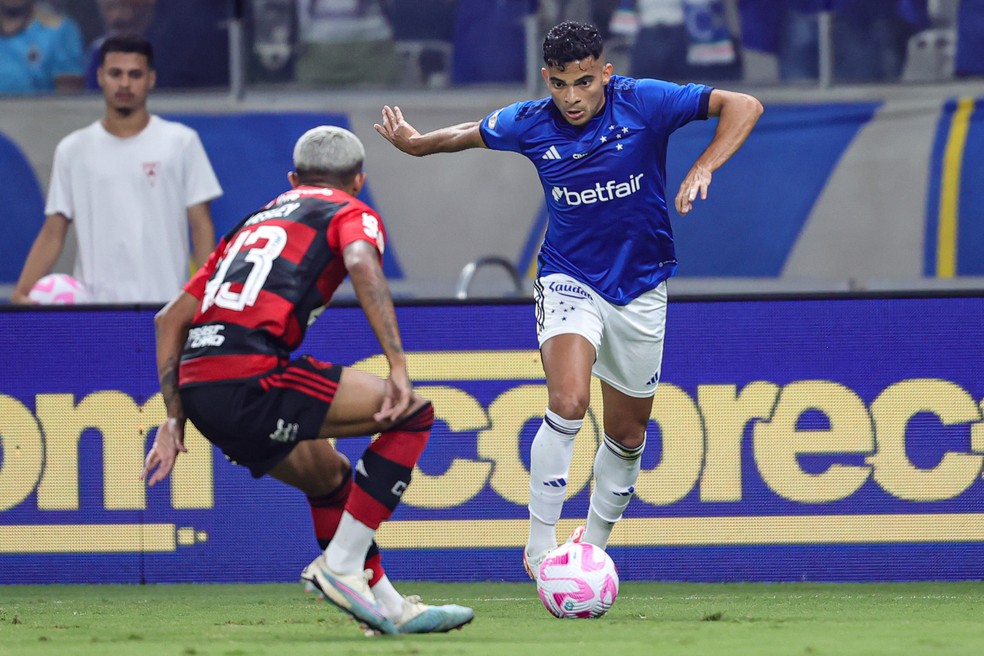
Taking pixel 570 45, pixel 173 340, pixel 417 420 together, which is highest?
pixel 570 45

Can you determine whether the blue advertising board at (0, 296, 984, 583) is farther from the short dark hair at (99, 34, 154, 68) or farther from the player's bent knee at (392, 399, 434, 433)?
the player's bent knee at (392, 399, 434, 433)

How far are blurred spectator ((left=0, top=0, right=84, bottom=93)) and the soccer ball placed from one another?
5640 millimetres

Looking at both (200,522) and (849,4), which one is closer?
(200,522)

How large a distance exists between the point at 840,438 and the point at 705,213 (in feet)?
9.22

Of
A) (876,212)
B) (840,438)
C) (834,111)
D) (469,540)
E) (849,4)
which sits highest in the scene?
(849,4)

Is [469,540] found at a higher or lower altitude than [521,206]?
lower

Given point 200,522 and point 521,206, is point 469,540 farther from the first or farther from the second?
point 521,206

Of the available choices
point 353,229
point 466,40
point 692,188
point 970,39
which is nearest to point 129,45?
point 466,40

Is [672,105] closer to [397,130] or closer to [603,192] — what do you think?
[603,192]

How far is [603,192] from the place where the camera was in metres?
6.67

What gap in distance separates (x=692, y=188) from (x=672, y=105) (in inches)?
24.3

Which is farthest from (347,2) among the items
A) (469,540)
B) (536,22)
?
(469,540)

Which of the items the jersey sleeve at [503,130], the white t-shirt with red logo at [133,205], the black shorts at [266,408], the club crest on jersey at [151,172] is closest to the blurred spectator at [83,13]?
the white t-shirt with red logo at [133,205]

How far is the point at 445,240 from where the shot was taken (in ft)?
34.9
